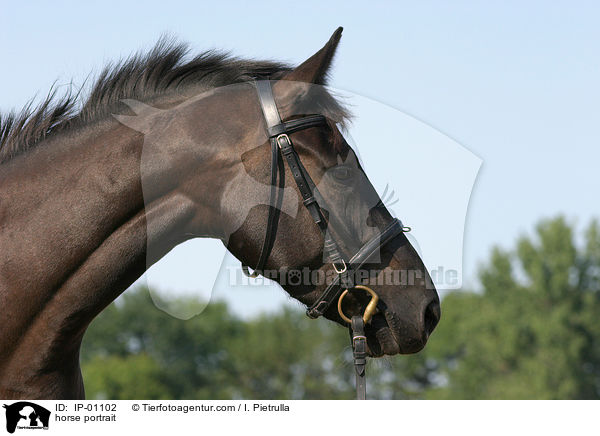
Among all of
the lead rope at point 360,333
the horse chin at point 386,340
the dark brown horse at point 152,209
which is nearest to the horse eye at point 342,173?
the dark brown horse at point 152,209

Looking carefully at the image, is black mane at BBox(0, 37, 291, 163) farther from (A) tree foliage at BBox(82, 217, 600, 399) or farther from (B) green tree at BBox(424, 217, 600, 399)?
(B) green tree at BBox(424, 217, 600, 399)

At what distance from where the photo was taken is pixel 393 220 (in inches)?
181

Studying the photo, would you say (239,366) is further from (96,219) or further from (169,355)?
(96,219)

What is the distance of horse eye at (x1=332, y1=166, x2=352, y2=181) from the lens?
4.41 m

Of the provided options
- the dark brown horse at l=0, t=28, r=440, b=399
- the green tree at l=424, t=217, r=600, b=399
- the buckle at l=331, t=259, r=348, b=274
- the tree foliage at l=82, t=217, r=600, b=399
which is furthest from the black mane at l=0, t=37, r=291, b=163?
the green tree at l=424, t=217, r=600, b=399

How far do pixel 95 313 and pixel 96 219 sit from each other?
0.60 metres

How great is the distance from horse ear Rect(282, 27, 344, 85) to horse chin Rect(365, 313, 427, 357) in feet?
5.27

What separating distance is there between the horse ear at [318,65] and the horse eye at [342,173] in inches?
23.7

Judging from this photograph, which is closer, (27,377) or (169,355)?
(27,377)

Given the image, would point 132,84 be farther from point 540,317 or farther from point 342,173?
point 540,317

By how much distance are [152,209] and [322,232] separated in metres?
1.09
